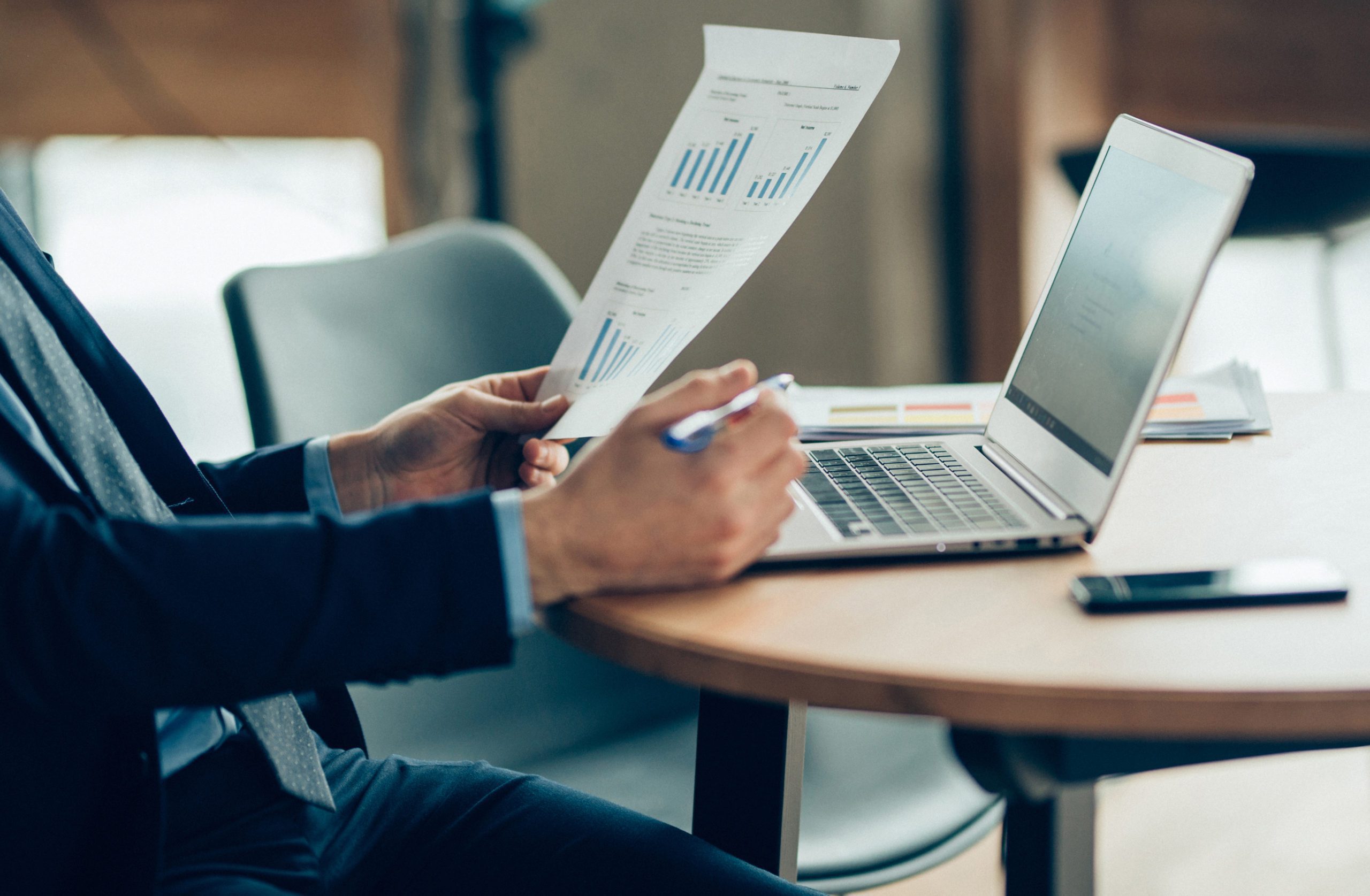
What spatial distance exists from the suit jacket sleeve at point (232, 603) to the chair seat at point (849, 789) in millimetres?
389

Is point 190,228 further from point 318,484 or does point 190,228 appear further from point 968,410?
point 968,410

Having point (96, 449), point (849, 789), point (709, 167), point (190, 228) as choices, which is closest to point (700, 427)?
point (709, 167)

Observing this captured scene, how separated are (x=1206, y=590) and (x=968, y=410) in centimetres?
46

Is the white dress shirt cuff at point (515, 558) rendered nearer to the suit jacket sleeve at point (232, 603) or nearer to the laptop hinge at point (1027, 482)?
the suit jacket sleeve at point (232, 603)

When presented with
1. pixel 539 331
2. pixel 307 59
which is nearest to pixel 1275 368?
pixel 539 331

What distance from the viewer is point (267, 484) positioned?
0.84m

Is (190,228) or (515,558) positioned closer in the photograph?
(515,558)

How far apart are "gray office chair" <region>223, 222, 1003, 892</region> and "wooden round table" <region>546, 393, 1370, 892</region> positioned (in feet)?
1.09

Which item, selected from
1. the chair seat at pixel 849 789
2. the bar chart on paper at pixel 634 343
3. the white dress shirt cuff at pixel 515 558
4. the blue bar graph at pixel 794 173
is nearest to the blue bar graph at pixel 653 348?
the bar chart on paper at pixel 634 343

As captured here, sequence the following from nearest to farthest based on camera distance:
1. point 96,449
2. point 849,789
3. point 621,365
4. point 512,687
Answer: point 96,449, point 621,365, point 849,789, point 512,687

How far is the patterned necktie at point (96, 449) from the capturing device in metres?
0.61

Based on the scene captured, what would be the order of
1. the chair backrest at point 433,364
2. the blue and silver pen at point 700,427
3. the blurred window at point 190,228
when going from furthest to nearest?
the blurred window at point 190,228 → the chair backrest at point 433,364 → the blue and silver pen at point 700,427

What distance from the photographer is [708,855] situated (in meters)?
0.68

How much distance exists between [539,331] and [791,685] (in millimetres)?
764
